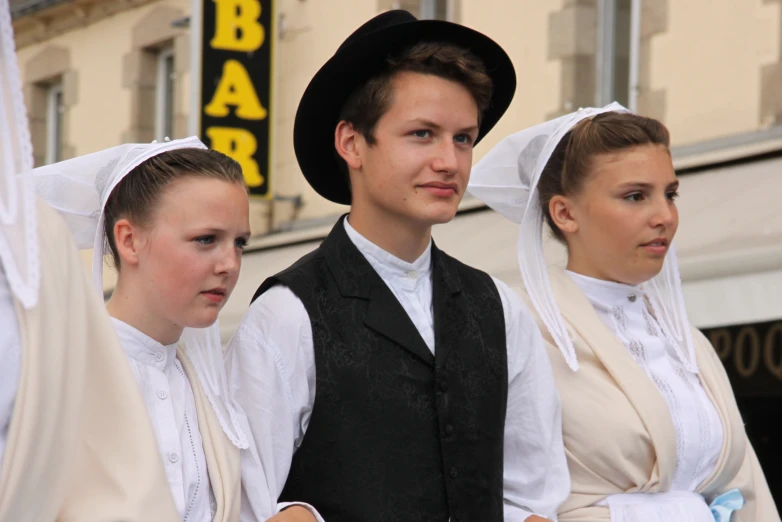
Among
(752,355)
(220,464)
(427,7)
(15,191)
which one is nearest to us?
(15,191)

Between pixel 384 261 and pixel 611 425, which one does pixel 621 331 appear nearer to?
pixel 611 425

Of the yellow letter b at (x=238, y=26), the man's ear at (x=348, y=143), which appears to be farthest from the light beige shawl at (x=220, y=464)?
the yellow letter b at (x=238, y=26)

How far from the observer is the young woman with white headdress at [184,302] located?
3.03m

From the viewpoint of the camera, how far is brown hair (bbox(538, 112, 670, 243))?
3.89 m

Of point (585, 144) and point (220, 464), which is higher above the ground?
point (585, 144)

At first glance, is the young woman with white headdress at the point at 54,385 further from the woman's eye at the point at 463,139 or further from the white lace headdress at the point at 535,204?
the white lace headdress at the point at 535,204

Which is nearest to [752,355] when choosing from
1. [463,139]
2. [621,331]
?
[621,331]

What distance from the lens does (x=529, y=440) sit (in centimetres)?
347

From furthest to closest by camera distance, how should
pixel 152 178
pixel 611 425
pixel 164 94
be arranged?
pixel 164 94
pixel 611 425
pixel 152 178

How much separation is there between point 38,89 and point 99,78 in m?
1.27

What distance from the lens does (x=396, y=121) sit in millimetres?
3340

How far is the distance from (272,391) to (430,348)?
384mm

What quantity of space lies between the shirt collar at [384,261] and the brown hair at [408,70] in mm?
224

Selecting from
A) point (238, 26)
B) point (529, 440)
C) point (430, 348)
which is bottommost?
point (529, 440)
